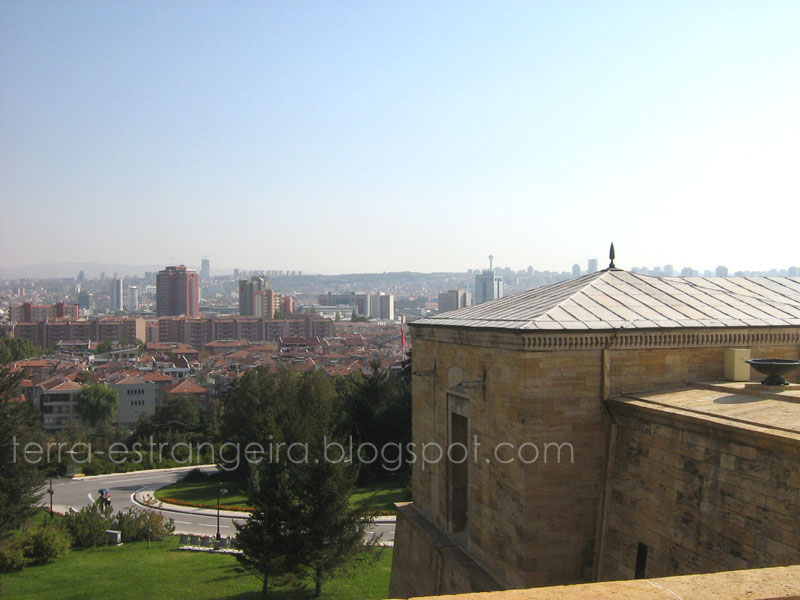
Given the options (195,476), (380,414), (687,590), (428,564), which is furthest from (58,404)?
(687,590)

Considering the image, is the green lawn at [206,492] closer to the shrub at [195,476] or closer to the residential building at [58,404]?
the shrub at [195,476]

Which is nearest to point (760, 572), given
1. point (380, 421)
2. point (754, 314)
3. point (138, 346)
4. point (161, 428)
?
point (754, 314)

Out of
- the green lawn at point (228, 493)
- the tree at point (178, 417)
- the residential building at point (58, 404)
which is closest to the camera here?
the green lawn at point (228, 493)

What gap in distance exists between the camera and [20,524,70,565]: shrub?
26.8 metres

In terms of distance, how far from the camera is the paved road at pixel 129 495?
32.2 meters

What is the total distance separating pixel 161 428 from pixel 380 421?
86.2 feet

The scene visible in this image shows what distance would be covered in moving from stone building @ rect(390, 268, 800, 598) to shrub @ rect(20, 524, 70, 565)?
21.0 meters

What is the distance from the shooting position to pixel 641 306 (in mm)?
10812

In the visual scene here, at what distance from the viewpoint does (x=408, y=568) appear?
13.7m

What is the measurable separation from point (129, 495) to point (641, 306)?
120 ft

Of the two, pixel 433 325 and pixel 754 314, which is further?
pixel 433 325

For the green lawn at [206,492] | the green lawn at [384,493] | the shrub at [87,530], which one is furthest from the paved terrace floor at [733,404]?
the green lawn at [206,492]

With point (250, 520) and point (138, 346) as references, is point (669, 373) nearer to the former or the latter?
point (250, 520)

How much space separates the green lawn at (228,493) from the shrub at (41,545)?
934cm
